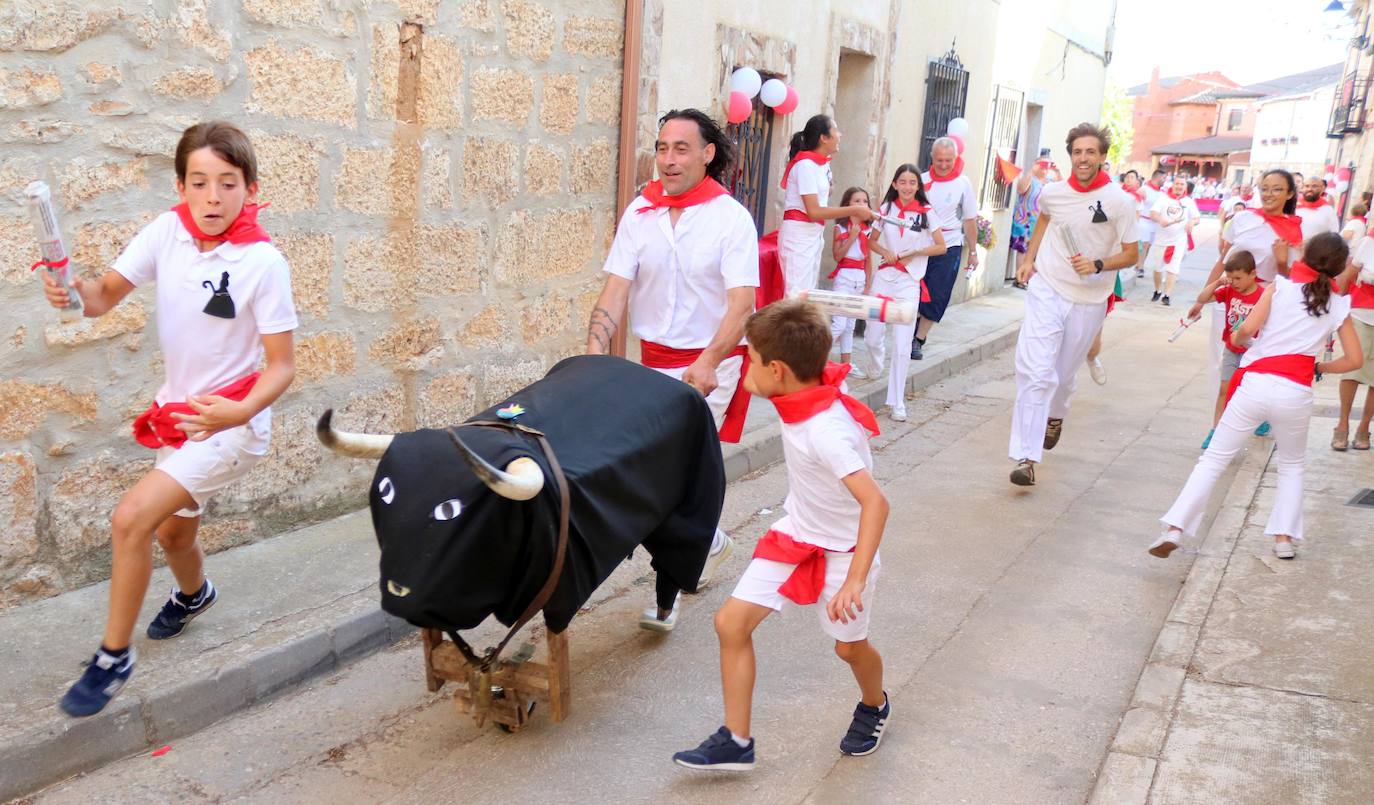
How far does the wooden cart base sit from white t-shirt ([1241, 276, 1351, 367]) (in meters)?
3.73

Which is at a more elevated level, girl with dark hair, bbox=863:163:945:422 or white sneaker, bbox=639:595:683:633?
girl with dark hair, bbox=863:163:945:422

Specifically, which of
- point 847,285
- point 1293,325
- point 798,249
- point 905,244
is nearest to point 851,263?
point 847,285

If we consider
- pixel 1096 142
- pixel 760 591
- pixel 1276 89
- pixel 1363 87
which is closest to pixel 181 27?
Answer: pixel 760 591

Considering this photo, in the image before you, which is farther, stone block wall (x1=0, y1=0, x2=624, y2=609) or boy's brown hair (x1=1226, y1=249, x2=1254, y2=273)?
boy's brown hair (x1=1226, y1=249, x2=1254, y2=273)

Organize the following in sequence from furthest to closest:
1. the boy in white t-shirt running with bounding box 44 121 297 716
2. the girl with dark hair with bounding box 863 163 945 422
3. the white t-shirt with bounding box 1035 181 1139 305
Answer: the girl with dark hair with bounding box 863 163 945 422 < the white t-shirt with bounding box 1035 181 1139 305 < the boy in white t-shirt running with bounding box 44 121 297 716

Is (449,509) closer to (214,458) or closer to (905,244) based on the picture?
(214,458)

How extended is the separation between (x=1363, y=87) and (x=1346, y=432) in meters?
30.3

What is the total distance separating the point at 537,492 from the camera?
9.63 ft

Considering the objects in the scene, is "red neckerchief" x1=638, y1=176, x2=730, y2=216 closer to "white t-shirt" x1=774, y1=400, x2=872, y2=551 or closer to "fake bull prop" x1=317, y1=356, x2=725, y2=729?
"fake bull prop" x1=317, y1=356, x2=725, y2=729

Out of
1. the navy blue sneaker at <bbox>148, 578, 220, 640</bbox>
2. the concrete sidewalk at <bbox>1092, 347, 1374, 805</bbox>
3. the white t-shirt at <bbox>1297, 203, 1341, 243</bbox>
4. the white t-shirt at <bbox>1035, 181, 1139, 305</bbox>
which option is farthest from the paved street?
the white t-shirt at <bbox>1297, 203, 1341, 243</bbox>

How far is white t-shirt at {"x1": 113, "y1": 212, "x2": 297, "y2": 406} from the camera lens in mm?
3461

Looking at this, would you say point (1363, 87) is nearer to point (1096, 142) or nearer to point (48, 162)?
point (1096, 142)

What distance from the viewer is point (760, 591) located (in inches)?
136

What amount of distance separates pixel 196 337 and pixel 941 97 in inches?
439
